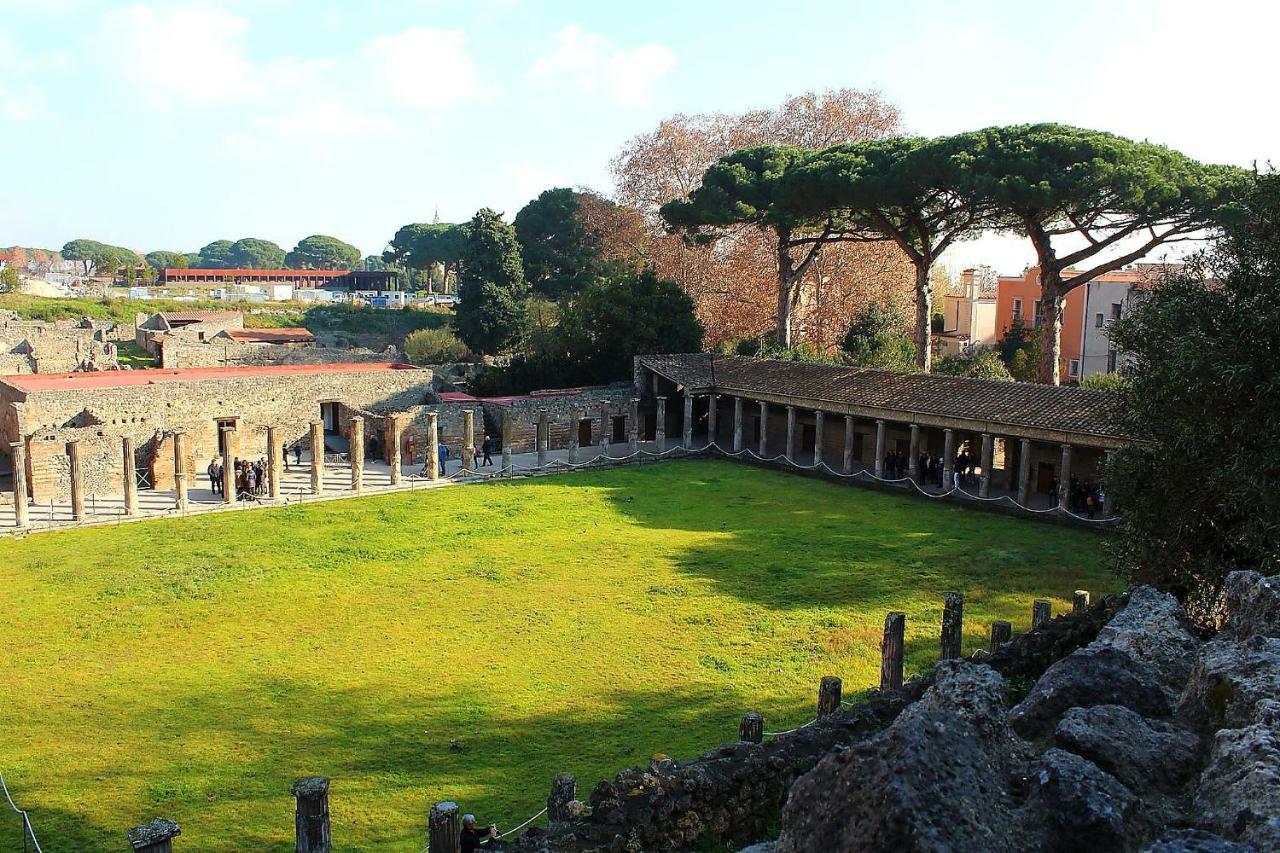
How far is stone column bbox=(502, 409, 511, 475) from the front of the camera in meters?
30.3

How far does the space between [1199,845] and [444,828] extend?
527cm

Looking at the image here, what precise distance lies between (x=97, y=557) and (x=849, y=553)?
1570 centimetres

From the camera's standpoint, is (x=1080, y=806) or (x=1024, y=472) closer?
(x=1080, y=806)

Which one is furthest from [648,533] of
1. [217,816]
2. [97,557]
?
[217,816]

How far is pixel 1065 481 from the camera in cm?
2438

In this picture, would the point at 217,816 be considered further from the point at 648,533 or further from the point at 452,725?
the point at 648,533

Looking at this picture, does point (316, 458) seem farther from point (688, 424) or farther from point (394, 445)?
point (688, 424)

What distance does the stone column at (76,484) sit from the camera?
23.3 metres

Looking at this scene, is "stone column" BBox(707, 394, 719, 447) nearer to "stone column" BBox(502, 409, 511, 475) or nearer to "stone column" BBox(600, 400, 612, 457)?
"stone column" BBox(600, 400, 612, 457)

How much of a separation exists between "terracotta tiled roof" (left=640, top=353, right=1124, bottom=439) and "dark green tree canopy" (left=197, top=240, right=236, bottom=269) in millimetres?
158199

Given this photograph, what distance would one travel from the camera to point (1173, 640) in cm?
886

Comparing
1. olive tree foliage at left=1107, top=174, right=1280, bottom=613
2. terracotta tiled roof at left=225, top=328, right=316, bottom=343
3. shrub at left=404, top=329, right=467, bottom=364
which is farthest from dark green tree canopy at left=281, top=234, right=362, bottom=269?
olive tree foliage at left=1107, top=174, right=1280, bottom=613

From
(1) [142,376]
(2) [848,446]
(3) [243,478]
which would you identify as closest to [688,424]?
(2) [848,446]

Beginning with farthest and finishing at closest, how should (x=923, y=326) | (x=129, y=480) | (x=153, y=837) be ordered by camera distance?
(x=923, y=326) → (x=129, y=480) → (x=153, y=837)
